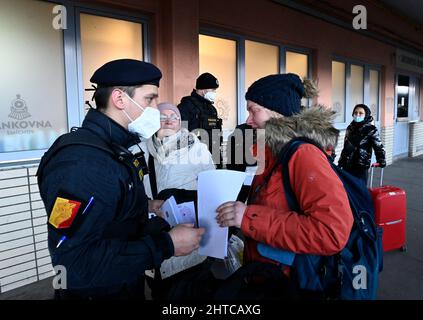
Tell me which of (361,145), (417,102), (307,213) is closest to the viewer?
(307,213)

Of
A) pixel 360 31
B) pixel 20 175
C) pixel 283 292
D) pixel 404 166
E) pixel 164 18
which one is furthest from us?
pixel 404 166

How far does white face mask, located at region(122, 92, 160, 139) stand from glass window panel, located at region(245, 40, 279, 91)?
4.23 m

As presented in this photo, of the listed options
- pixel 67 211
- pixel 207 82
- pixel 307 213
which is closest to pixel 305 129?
pixel 307 213

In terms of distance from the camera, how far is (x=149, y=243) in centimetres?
119

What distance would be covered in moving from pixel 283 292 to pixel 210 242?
52 cm

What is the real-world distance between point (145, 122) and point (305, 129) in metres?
0.67

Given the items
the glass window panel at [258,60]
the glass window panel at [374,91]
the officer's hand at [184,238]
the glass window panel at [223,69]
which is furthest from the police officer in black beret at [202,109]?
the glass window panel at [374,91]

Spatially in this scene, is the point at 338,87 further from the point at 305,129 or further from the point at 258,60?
the point at 305,129

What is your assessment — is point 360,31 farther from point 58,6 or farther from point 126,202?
point 126,202

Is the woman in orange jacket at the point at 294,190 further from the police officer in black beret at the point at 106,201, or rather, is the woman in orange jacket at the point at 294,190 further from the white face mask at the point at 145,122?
the white face mask at the point at 145,122

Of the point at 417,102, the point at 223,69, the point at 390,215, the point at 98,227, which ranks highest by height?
the point at 417,102

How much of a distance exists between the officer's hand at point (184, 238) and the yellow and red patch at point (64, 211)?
0.39 meters

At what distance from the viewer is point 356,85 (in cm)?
866

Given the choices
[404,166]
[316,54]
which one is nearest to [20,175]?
[316,54]
